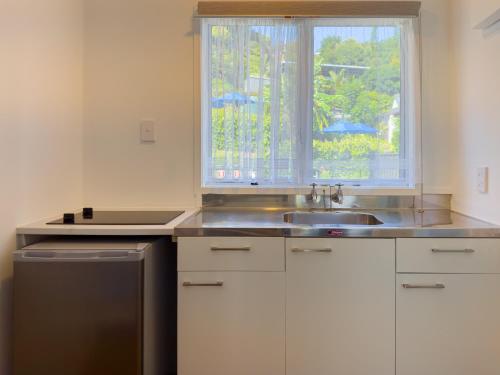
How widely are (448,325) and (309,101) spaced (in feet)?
4.42

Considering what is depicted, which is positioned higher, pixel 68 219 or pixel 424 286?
pixel 68 219

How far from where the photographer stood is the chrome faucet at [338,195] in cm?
206

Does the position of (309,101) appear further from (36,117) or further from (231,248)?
(36,117)

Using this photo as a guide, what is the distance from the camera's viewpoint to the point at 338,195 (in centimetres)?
206

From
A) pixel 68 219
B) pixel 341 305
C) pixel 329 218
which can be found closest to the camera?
pixel 341 305

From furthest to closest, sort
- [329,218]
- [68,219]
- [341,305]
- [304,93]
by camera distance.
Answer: [304,93] < [329,218] < [68,219] < [341,305]

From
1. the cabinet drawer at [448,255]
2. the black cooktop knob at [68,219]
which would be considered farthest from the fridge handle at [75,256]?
the cabinet drawer at [448,255]

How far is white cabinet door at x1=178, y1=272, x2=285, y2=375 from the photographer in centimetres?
151

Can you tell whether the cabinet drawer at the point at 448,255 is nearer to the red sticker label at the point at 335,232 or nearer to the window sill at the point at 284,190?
the red sticker label at the point at 335,232

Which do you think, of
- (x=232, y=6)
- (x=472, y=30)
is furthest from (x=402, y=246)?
(x=232, y=6)

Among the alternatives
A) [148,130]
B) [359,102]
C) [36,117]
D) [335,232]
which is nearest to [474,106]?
[359,102]

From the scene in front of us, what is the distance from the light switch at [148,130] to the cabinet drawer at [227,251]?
0.86 meters

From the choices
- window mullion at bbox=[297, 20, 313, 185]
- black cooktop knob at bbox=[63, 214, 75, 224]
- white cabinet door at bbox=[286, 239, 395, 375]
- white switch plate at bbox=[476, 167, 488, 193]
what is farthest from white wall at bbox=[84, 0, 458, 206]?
white cabinet door at bbox=[286, 239, 395, 375]

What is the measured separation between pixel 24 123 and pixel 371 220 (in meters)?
1.75
